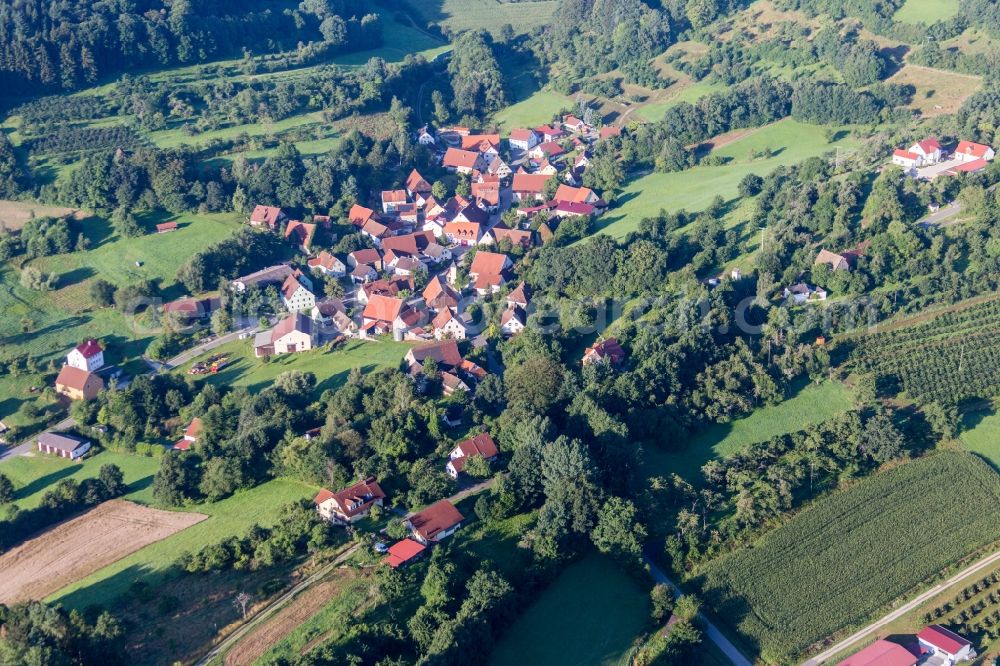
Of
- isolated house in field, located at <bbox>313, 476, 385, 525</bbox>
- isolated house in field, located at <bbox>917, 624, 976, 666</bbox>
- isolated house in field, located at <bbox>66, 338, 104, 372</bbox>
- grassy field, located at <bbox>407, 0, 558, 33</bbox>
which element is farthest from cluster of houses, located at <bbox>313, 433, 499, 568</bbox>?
grassy field, located at <bbox>407, 0, 558, 33</bbox>

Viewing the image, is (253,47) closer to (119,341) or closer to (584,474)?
(119,341)

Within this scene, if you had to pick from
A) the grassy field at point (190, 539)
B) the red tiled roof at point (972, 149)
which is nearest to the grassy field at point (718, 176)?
the red tiled roof at point (972, 149)

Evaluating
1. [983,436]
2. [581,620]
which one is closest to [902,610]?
[983,436]

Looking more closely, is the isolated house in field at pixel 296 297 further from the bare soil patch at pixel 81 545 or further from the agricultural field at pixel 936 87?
the agricultural field at pixel 936 87

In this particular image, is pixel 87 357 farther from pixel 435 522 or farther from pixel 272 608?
pixel 435 522

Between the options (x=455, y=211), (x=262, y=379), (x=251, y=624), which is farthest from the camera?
(x=455, y=211)

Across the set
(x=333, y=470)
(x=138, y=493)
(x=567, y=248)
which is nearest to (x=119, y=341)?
(x=138, y=493)

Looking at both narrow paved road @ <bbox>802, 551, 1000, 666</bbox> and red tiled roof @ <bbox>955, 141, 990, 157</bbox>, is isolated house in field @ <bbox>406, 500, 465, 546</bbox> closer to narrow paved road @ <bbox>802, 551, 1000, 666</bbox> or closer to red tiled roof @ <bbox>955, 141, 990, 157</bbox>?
narrow paved road @ <bbox>802, 551, 1000, 666</bbox>
